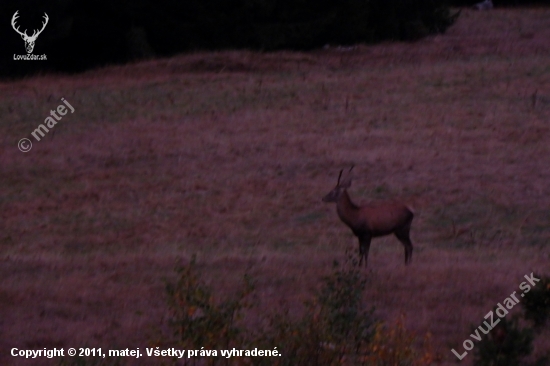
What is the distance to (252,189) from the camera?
57.4ft

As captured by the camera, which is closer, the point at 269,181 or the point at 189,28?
the point at 269,181

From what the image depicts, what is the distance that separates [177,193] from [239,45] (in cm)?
1503

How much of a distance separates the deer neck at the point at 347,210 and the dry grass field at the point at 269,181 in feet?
2.04

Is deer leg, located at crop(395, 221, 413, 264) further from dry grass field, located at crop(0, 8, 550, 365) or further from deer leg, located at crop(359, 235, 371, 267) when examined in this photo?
deer leg, located at crop(359, 235, 371, 267)

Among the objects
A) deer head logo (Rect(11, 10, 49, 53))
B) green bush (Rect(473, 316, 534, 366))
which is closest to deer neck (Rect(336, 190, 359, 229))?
green bush (Rect(473, 316, 534, 366))

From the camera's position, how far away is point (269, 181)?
17.9 meters

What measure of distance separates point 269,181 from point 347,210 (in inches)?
271

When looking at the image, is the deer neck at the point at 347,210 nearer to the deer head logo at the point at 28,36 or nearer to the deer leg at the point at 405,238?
the deer leg at the point at 405,238

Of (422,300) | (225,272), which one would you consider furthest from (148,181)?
(422,300)

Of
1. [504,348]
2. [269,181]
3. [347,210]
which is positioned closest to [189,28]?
[269,181]

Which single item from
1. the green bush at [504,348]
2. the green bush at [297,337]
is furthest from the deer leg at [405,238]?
the green bush at [297,337]

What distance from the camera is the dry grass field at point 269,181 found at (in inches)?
376

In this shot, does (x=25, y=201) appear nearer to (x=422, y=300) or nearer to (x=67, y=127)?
(x=67, y=127)

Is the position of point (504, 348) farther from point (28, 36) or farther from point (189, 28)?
point (189, 28)
